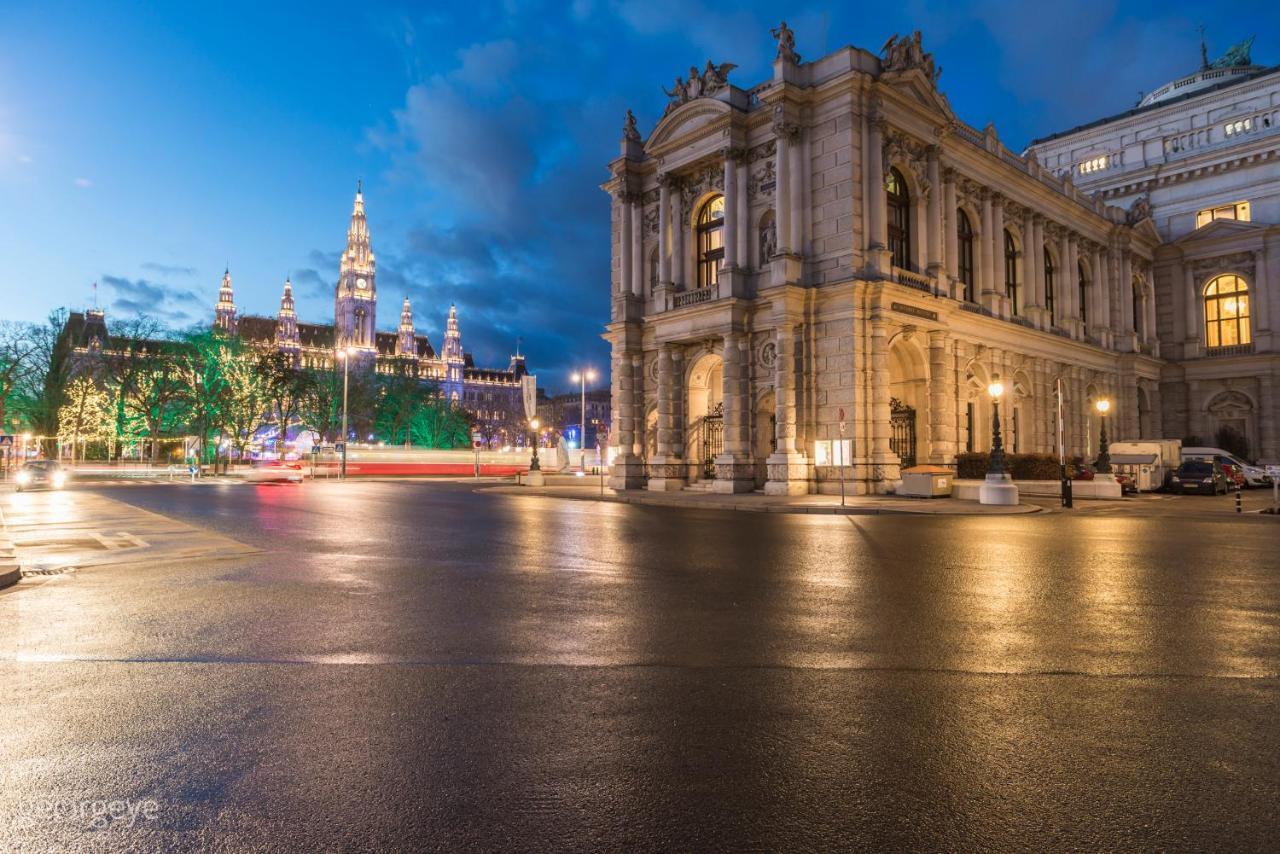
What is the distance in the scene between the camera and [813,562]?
Answer: 39.4 ft

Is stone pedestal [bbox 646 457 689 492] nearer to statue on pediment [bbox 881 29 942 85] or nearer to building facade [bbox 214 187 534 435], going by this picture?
statue on pediment [bbox 881 29 942 85]

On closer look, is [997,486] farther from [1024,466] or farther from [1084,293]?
[1084,293]

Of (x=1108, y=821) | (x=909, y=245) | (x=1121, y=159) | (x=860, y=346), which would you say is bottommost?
(x=1108, y=821)

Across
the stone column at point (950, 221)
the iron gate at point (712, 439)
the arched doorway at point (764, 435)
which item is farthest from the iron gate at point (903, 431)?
the iron gate at point (712, 439)

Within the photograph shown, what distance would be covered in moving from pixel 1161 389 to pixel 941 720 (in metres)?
58.6

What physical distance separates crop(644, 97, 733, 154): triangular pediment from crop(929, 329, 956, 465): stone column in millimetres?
13238

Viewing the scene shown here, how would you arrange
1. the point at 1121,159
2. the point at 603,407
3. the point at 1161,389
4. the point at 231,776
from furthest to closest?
the point at 603,407
the point at 1121,159
the point at 1161,389
the point at 231,776

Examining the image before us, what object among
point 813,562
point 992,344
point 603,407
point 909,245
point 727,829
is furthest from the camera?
point 603,407

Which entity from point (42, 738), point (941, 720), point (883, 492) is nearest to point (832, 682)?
point (941, 720)

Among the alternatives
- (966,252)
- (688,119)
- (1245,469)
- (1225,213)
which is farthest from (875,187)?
(1225,213)

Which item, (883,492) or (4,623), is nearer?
(4,623)

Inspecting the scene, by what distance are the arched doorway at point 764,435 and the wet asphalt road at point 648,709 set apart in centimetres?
2186

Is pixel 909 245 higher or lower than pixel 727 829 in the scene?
higher

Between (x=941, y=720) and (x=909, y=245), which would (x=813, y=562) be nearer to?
(x=941, y=720)
